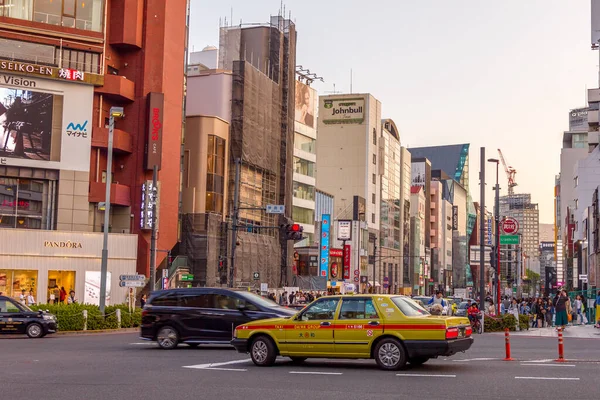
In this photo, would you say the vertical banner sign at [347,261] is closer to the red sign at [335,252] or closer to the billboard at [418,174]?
the red sign at [335,252]

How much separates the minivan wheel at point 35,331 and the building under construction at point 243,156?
28244 mm

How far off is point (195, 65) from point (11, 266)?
133 ft

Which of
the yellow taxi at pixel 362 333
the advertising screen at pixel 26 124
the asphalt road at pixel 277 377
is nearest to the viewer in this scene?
the asphalt road at pixel 277 377

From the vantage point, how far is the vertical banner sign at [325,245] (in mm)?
→ 94188

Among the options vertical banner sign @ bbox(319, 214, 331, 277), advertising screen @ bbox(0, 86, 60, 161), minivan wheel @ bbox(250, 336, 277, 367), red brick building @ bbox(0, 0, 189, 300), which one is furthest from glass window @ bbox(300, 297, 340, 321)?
vertical banner sign @ bbox(319, 214, 331, 277)

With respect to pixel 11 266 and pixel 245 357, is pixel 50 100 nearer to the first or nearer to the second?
pixel 11 266

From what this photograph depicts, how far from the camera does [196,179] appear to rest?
6831 centimetres

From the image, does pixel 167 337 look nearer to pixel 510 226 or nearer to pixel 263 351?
pixel 263 351

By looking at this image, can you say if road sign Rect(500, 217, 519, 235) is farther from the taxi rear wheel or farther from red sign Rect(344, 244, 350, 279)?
red sign Rect(344, 244, 350, 279)

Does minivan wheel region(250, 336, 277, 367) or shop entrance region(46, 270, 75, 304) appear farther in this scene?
shop entrance region(46, 270, 75, 304)

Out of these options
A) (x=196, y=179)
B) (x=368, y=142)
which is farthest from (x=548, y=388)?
(x=368, y=142)

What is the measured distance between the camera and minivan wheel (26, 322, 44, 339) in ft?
99.7

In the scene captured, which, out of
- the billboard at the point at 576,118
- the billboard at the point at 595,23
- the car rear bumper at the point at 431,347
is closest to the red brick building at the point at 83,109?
the car rear bumper at the point at 431,347

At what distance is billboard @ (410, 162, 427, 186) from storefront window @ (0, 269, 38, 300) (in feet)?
414
